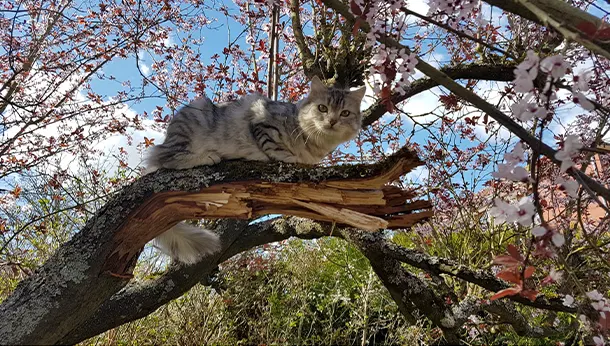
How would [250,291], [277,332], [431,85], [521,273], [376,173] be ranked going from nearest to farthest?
[521,273], [376,173], [431,85], [277,332], [250,291]

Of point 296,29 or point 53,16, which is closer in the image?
point 296,29

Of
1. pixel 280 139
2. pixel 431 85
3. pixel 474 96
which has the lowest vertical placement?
pixel 474 96

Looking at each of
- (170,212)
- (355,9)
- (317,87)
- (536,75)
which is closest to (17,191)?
(170,212)

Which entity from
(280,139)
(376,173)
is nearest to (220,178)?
(280,139)

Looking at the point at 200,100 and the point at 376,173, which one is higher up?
the point at 200,100

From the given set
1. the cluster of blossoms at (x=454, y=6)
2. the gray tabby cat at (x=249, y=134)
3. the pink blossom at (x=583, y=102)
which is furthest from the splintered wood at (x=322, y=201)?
the pink blossom at (x=583, y=102)

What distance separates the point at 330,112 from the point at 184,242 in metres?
1.21

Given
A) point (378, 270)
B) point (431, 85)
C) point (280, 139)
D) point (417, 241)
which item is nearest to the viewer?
point (280, 139)

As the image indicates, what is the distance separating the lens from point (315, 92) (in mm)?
2812

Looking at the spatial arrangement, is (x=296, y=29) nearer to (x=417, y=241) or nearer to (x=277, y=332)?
(x=417, y=241)

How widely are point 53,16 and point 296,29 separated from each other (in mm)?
2891

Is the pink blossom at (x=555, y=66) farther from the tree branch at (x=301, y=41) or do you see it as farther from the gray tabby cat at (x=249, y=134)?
the tree branch at (x=301, y=41)

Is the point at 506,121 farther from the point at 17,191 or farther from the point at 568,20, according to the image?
the point at 17,191

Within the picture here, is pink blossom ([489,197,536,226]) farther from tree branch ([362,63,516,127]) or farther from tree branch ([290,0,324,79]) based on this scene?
tree branch ([290,0,324,79])
